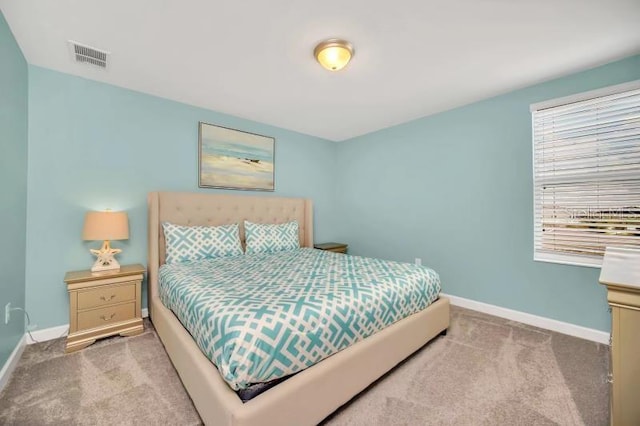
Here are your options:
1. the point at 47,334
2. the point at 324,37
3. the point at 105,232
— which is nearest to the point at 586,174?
the point at 324,37

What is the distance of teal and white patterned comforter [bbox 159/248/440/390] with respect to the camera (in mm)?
1204

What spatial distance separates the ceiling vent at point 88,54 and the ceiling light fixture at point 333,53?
1663 millimetres

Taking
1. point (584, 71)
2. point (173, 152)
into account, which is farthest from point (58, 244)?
point (584, 71)

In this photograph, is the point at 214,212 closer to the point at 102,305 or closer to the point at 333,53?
the point at 102,305

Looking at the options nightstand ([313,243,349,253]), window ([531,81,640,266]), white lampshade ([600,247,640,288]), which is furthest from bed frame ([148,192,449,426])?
nightstand ([313,243,349,253])

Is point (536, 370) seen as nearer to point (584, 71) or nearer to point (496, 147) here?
point (496, 147)

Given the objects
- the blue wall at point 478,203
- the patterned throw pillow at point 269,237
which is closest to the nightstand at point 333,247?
the blue wall at point 478,203

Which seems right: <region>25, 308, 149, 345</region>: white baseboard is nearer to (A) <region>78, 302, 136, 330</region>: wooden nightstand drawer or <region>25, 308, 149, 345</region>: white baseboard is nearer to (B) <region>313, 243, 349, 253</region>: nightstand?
(A) <region>78, 302, 136, 330</region>: wooden nightstand drawer

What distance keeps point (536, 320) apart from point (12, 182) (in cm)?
453

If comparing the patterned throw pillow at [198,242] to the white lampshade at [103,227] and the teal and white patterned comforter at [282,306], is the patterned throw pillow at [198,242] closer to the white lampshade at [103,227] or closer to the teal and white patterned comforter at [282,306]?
the teal and white patterned comforter at [282,306]

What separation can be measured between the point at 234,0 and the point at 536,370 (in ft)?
10.2

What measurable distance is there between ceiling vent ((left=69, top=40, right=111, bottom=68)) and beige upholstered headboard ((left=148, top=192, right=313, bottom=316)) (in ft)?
3.89

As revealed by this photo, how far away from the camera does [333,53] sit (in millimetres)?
1941

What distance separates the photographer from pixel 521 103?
2609mm
